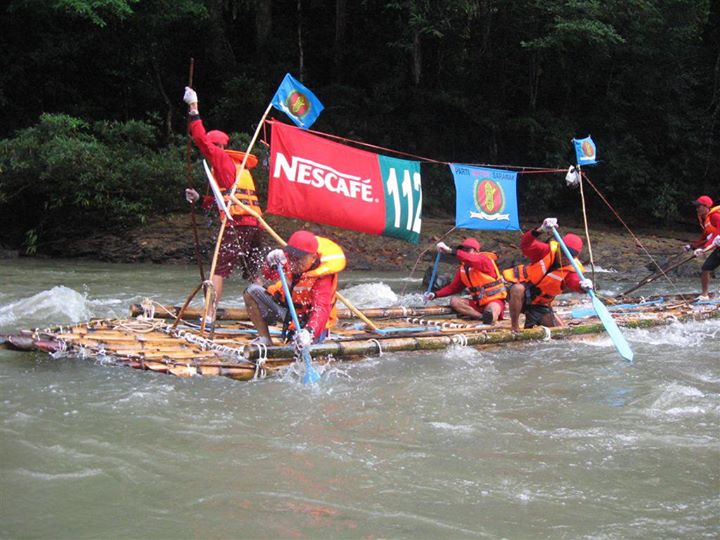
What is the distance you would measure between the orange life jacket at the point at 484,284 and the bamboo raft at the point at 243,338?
298mm

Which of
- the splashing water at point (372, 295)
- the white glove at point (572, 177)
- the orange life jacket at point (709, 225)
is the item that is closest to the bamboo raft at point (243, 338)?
the white glove at point (572, 177)

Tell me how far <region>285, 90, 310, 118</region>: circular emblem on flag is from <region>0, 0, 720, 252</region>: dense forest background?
8.95 metres

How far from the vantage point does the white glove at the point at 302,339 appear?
221 inches

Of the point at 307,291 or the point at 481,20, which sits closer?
the point at 307,291

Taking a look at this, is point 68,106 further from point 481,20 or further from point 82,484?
point 82,484

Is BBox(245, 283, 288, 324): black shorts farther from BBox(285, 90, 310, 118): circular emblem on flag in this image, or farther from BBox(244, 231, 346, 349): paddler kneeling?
BBox(285, 90, 310, 118): circular emblem on flag

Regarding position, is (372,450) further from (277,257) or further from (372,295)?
(372,295)

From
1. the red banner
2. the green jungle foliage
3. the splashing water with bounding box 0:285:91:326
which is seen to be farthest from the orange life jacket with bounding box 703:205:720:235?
the green jungle foliage

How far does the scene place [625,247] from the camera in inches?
642

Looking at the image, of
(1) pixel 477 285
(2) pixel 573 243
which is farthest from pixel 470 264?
(2) pixel 573 243

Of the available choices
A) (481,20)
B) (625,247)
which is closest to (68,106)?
(481,20)

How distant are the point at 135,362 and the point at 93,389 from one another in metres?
0.33

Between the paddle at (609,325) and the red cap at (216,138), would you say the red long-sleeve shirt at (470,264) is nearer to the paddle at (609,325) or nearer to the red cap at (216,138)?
the paddle at (609,325)

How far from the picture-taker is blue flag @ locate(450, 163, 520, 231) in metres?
8.07
